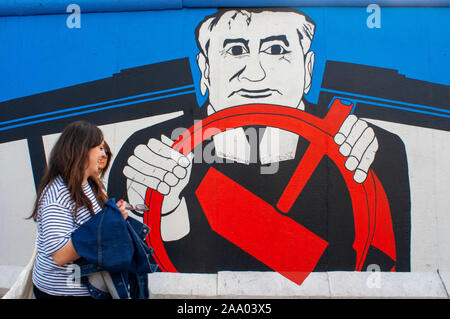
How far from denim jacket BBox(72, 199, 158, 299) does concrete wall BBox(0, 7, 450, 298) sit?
169 centimetres

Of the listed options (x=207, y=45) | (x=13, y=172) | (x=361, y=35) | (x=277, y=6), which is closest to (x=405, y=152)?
(x=361, y=35)

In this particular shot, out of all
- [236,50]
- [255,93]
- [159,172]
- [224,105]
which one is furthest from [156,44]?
[159,172]

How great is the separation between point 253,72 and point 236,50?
0.30m

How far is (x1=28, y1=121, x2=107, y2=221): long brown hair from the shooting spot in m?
1.56

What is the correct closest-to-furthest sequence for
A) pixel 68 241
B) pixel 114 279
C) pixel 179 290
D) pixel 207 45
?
pixel 68 241, pixel 114 279, pixel 179 290, pixel 207 45

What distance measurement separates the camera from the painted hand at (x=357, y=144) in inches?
127

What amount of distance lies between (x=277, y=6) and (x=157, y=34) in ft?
4.28

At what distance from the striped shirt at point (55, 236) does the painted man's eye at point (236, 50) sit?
2.34m

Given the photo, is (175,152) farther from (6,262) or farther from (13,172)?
(6,262)

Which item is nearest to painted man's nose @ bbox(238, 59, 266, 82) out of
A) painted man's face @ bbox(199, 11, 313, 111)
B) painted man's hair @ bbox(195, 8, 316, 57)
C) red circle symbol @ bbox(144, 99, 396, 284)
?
painted man's face @ bbox(199, 11, 313, 111)

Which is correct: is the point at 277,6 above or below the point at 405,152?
above

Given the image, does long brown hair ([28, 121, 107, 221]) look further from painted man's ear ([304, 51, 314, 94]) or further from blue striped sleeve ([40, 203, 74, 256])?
painted man's ear ([304, 51, 314, 94])

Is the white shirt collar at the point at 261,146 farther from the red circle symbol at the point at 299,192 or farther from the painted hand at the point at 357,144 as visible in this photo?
the painted hand at the point at 357,144

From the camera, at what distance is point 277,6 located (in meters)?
3.34
